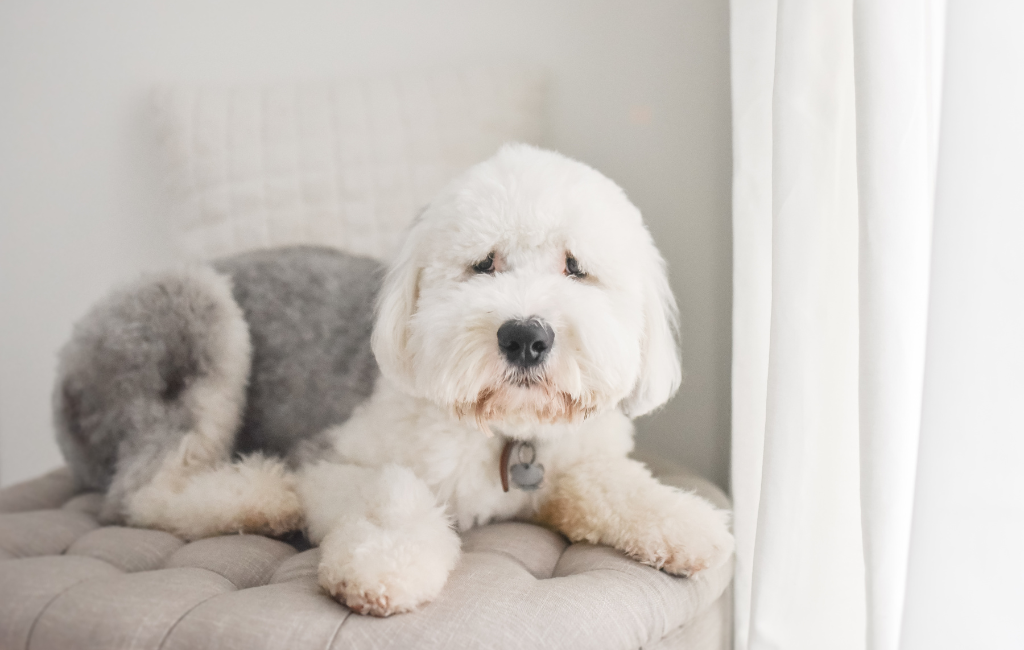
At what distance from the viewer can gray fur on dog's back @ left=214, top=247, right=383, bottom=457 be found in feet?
4.12

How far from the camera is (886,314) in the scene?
727mm

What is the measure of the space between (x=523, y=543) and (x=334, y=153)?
114 cm

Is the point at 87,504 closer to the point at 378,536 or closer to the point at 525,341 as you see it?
the point at 378,536

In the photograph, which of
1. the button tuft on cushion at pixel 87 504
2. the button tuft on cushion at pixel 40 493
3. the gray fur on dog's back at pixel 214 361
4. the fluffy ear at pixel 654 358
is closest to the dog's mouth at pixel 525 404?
the fluffy ear at pixel 654 358

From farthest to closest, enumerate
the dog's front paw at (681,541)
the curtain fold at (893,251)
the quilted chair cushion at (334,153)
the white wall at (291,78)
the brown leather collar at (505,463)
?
1. the quilted chair cushion at (334,153)
2. the white wall at (291,78)
3. the brown leather collar at (505,463)
4. the dog's front paw at (681,541)
5. the curtain fold at (893,251)

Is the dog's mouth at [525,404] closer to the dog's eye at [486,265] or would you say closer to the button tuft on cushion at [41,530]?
the dog's eye at [486,265]

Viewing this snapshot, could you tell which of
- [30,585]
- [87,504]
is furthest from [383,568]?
[87,504]

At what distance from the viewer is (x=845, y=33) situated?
84 centimetres

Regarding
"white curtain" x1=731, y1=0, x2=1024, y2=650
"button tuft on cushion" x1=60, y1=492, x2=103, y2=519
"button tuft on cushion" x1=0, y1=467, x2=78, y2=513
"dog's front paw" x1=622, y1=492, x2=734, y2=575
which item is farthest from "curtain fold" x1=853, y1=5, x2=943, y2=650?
"button tuft on cushion" x1=0, y1=467, x2=78, y2=513

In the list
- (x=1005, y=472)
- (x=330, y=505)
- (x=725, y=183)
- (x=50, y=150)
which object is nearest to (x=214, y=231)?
(x=50, y=150)

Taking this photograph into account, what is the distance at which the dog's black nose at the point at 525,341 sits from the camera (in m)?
0.82

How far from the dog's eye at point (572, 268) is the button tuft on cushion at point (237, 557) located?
665 mm

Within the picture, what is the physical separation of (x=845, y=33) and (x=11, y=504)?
1650 millimetres

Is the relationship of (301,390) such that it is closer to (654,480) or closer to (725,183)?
(654,480)
